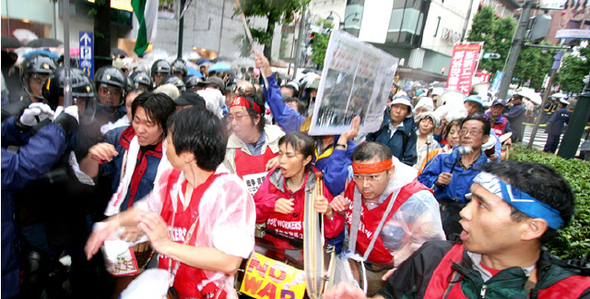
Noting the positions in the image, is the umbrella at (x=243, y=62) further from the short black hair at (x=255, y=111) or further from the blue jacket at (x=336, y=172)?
the blue jacket at (x=336, y=172)

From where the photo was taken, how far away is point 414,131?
4.92 meters

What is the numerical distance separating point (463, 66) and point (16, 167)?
13.5m

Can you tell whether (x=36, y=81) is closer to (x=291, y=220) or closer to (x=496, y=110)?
(x=291, y=220)

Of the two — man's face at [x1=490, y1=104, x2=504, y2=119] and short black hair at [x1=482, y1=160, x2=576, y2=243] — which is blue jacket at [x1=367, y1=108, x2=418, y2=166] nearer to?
short black hair at [x1=482, y1=160, x2=576, y2=243]

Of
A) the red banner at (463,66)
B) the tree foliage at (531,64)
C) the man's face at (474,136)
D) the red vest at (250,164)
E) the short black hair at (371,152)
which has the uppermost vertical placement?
the tree foliage at (531,64)

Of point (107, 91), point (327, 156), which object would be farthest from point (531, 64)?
point (107, 91)

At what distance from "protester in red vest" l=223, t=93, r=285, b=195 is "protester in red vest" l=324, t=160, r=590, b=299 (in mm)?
1911

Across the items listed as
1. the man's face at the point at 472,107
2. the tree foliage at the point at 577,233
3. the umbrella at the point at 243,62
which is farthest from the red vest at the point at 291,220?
the umbrella at the point at 243,62

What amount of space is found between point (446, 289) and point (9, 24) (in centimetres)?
1444

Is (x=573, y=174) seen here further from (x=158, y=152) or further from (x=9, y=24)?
(x=9, y=24)

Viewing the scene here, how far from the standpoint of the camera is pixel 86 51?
17.0ft

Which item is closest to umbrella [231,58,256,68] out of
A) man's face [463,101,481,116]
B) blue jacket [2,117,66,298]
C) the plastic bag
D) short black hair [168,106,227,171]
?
man's face [463,101,481,116]

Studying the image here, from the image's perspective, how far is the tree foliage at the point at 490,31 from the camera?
105 feet

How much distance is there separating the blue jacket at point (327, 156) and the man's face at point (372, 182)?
1.23 ft
